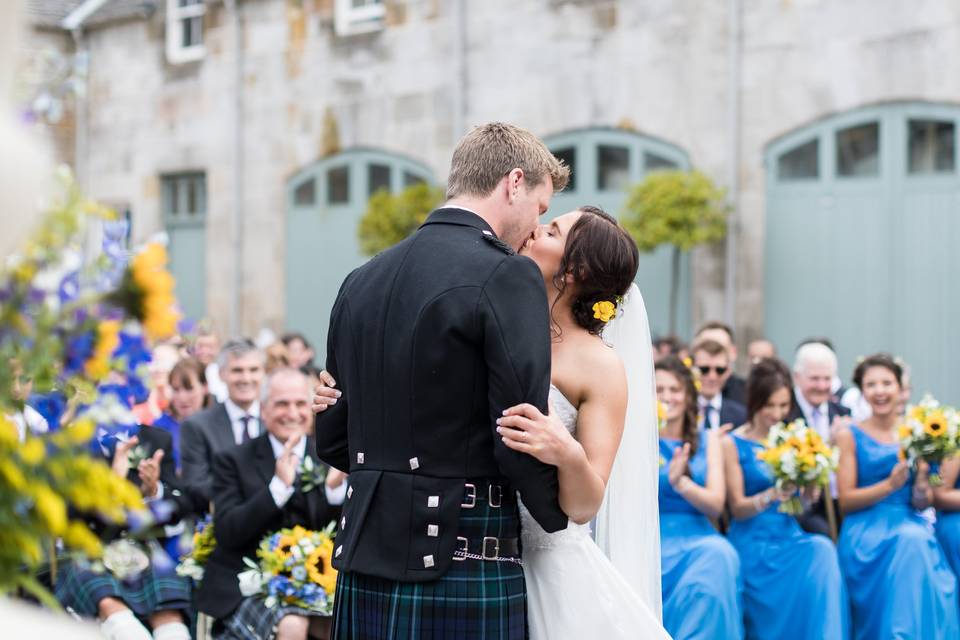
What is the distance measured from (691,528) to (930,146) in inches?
303

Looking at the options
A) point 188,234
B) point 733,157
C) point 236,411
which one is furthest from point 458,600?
point 188,234

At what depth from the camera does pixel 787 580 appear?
7.36m

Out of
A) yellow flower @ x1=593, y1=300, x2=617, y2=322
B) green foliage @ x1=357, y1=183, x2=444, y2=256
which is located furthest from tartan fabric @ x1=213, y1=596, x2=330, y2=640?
green foliage @ x1=357, y1=183, x2=444, y2=256

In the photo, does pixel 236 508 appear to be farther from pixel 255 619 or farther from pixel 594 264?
pixel 594 264

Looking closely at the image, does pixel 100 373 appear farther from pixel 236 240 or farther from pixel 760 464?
pixel 236 240

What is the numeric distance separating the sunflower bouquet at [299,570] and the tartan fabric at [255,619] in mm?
40

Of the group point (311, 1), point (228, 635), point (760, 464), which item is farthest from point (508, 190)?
point (311, 1)

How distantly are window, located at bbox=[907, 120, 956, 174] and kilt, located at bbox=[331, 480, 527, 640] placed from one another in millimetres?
11106

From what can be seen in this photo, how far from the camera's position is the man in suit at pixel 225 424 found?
25.0 ft

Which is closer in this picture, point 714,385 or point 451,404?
point 451,404

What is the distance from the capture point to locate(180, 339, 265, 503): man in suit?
25.0 ft

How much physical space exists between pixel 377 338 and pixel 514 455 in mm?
492

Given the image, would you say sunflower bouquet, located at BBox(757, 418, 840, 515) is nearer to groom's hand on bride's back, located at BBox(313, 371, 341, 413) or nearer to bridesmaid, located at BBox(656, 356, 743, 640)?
bridesmaid, located at BBox(656, 356, 743, 640)

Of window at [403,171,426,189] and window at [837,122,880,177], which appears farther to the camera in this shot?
window at [403,171,426,189]
